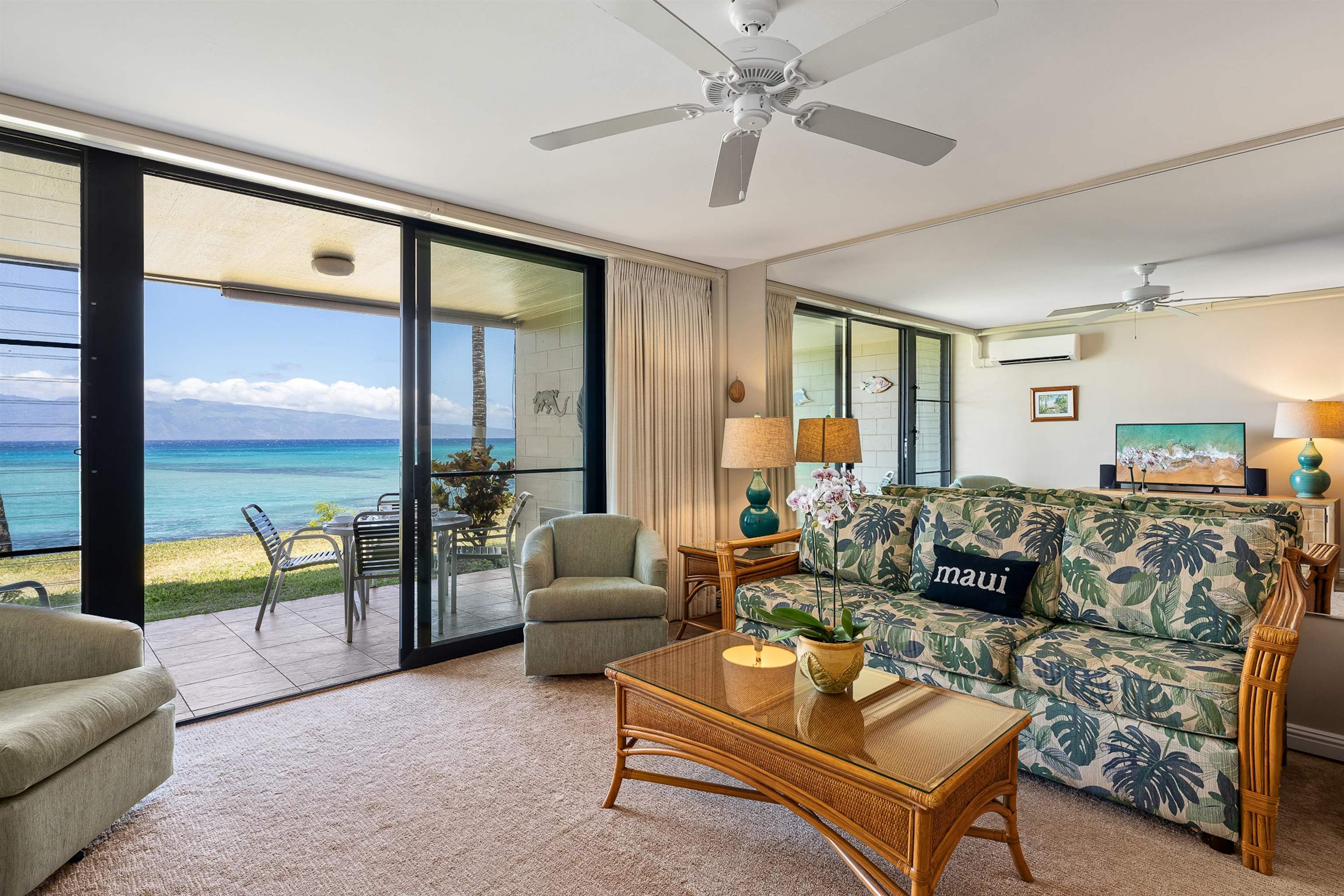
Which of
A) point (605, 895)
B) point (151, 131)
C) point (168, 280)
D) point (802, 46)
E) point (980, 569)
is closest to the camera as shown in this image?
point (605, 895)

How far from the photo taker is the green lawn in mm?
2572

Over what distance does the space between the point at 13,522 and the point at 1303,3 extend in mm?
4591

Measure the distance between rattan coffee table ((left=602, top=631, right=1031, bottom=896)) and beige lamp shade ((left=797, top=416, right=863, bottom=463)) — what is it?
1.95 m

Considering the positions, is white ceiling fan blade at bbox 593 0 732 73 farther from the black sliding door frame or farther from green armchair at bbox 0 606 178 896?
the black sliding door frame

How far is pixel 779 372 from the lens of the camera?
4.53 metres

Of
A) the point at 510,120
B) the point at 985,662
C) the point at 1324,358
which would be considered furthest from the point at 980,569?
the point at 510,120

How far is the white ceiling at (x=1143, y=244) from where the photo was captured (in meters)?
2.54

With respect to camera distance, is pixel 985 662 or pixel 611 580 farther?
pixel 611 580

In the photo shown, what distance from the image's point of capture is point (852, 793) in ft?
5.11

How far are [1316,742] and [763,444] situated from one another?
8.96ft

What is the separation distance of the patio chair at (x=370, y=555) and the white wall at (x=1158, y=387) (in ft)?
11.4

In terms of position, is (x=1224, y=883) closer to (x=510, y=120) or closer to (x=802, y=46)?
(x=802, y=46)

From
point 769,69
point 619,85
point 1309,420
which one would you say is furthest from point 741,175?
point 1309,420

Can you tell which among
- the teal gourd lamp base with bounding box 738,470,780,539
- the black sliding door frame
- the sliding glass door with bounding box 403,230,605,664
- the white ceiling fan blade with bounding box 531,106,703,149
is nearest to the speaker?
the teal gourd lamp base with bounding box 738,470,780,539
